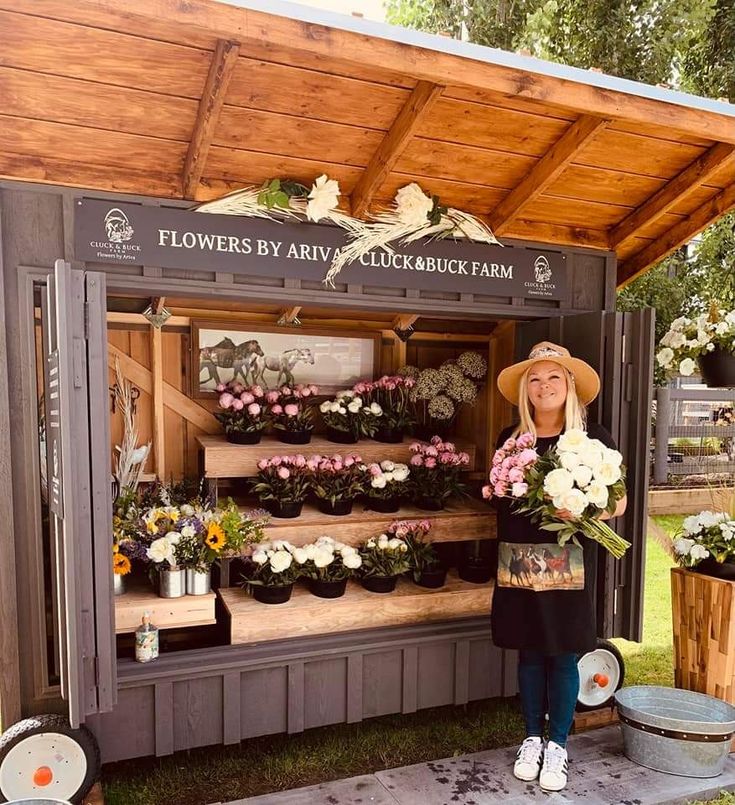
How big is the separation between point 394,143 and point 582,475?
1511 mm

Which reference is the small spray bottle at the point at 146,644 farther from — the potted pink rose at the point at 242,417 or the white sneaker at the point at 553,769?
the white sneaker at the point at 553,769

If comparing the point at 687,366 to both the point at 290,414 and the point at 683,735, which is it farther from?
the point at 290,414

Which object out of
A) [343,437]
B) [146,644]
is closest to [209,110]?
[343,437]

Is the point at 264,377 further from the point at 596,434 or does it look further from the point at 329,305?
the point at 596,434

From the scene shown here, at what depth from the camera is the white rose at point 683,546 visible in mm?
3180

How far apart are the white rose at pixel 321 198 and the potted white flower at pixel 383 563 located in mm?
1663

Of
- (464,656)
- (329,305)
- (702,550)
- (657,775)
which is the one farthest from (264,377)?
(657,775)

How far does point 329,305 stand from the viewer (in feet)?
9.67

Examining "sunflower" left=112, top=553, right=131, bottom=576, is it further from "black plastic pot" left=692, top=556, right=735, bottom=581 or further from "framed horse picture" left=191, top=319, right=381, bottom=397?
"black plastic pot" left=692, top=556, right=735, bottom=581

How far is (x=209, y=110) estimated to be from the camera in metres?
2.31

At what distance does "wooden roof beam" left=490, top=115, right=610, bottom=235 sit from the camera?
2623mm

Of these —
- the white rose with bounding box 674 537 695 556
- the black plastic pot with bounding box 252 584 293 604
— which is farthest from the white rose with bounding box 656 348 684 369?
the black plastic pot with bounding box 252 584 293 604

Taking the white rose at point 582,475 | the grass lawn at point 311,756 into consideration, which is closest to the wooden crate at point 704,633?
the grass lawn at point 311,756

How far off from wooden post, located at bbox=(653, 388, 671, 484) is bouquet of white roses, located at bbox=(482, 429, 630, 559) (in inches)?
250
